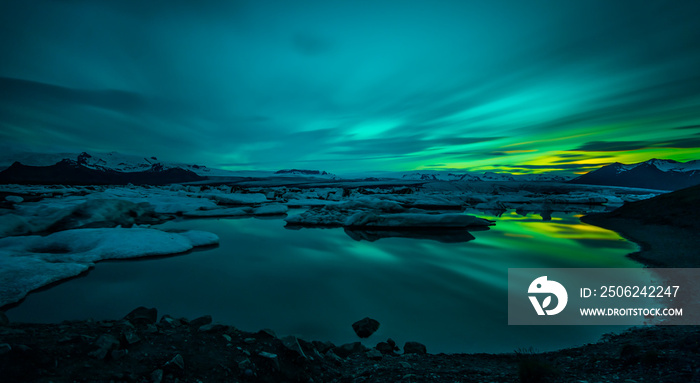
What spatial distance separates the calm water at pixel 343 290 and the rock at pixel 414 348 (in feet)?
1.21

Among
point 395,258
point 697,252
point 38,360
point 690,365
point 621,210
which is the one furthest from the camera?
point 621,210

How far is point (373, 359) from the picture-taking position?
127 inches

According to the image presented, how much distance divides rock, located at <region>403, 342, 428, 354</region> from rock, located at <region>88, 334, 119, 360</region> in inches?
121

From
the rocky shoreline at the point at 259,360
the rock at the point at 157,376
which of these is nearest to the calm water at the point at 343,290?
the rocky shoreline at the point at 259,360

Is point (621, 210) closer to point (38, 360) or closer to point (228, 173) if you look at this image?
point (38, 360)

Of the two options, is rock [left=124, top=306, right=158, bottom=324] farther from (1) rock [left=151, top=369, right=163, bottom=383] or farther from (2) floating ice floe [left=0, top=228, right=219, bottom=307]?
(2) floating ice floe [left=0, top=228, right=219, bottom=307]

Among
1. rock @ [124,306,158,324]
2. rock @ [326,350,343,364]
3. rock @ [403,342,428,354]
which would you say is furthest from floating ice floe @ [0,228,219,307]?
rock @ [403,342,428,354]

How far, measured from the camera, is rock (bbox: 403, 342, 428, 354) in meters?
3.55

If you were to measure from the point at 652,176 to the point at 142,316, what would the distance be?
228 meters

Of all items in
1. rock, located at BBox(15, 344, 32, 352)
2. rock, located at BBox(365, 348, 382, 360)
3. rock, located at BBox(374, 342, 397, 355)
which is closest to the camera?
rock, located at BBox(15, 344, 32, 352)

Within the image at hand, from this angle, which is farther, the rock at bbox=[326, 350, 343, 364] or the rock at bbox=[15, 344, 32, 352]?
the rock at bbox=[326, 350, 343, 364]

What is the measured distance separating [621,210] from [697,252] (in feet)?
38.9

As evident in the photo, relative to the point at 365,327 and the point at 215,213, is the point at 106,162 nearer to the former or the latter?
the point at 215,213

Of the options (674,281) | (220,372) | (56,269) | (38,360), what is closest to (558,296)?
(674,281)
